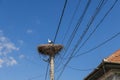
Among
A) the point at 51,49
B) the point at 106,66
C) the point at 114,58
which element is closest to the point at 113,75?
the point at 106,66

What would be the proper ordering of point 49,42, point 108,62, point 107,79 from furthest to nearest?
point 49,42
point 107,79
point 108,62

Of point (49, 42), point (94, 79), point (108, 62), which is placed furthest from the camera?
point (49, 42)

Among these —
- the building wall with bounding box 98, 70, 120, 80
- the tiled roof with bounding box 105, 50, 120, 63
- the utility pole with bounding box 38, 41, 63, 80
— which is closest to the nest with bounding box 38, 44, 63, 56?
the utility pole with bounding box 38, 41, 63, 80

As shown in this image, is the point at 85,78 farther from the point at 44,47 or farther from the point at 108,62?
the point at 44,47

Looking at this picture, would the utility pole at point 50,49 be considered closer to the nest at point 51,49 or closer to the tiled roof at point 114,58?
the nest at point 51,49

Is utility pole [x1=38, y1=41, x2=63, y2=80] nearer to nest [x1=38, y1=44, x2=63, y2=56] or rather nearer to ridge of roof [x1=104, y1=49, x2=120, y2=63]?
nest [x1=38, y1=44, x2=63, y2=56]

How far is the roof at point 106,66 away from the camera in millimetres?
20203

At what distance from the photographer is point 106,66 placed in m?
20.4

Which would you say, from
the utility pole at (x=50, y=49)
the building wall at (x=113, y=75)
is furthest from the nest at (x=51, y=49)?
the building wall at (x=113, y=75)

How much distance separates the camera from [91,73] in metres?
22.7

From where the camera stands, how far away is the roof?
20203mm

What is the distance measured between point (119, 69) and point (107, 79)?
1209 mm

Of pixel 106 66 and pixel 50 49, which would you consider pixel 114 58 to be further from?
pixel 50 49

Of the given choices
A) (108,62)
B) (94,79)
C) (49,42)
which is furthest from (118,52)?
(49,42)
